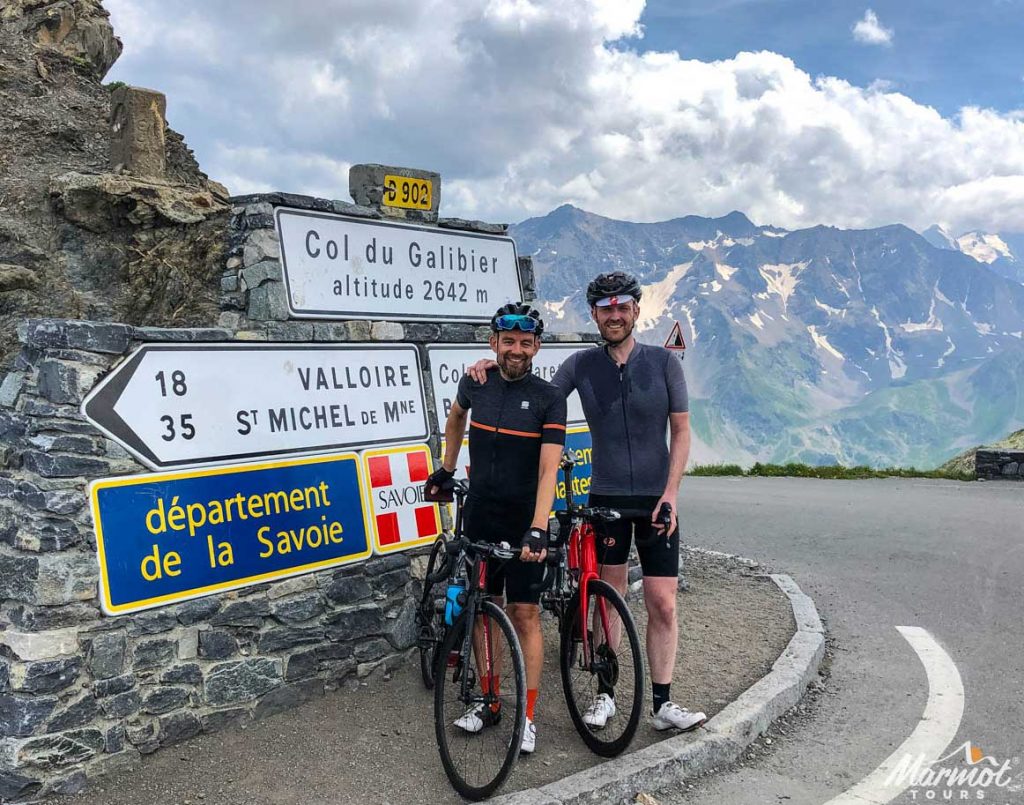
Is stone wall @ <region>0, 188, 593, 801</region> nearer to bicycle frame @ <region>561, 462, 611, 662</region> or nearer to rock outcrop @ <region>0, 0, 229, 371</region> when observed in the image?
bicycle frame @ <region>561, 462, 611, 662</region>

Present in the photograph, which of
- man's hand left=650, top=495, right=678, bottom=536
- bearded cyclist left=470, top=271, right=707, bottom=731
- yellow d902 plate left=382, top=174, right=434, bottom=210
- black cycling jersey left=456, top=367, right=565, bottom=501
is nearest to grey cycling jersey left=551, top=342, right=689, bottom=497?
bearded cyclist left=470, top=271, right=707, bottom=731

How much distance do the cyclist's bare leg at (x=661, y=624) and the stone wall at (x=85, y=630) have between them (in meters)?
2.01

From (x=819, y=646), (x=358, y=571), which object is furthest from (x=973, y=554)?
(x=358, y=571)

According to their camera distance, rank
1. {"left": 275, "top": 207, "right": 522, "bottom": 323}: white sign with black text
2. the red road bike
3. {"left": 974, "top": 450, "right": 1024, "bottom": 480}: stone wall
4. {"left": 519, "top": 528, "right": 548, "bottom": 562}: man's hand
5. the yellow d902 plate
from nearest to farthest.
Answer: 1. {"left": 519, "top": 528, "right": 548, "bottom": 562}: man's hand
2. the red road bike
3. {"left": 275, "top": 207, "right": 522, "bottom": 323}: white sign with black text
4. the yellow d902 plate
5. {"left": 974, "top": 450, "right": 1024, "bottom": 480}: stone wall

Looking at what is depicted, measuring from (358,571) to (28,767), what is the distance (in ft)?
6.59

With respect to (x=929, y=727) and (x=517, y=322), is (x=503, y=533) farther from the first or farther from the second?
(x=929, y=727)

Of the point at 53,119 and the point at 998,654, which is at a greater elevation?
the point at 53,119

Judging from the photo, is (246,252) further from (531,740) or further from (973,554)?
(973,554)

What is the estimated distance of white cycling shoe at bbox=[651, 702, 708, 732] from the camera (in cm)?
422

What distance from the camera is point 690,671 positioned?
5258 mm

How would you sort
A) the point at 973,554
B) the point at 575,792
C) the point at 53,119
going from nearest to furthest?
the point at 575,792, the point at 973,554, the point at 53,119

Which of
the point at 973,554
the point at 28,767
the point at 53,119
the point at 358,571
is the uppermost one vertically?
the point at 53,119

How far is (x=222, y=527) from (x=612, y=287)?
2.53 m

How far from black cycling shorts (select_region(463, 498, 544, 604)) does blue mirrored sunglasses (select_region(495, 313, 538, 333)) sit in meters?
0.90
